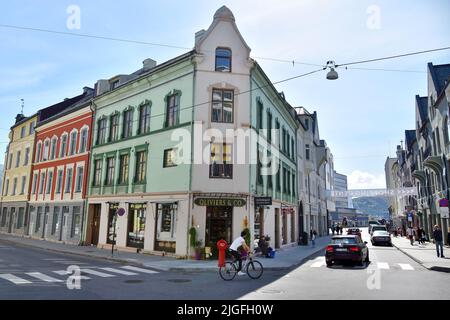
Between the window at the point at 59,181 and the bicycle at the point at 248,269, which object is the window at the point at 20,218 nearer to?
the window at the point at 59,181

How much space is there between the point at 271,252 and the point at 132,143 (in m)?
12.9

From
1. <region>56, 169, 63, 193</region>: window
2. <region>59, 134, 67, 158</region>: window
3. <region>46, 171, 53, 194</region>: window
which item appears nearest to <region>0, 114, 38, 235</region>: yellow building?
<region>46, 171, 53, 194</region>: window

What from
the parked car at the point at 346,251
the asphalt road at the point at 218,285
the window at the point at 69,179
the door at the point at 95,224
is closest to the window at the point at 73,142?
the window at the point at 69,179

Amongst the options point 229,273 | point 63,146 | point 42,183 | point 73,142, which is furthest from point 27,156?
point 229,273

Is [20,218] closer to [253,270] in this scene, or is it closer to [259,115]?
[259,115]

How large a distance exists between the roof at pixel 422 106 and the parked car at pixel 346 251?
26.7 m

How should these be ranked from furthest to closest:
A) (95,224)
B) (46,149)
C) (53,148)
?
(46,149) → (53,148) → (95,224)

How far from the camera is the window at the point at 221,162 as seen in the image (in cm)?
1973

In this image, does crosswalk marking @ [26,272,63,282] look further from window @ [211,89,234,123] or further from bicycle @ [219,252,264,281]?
window @ [211,89,234,123]

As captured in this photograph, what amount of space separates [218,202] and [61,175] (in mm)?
20070

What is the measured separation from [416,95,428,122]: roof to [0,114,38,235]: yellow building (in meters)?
44.8

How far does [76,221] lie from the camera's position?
92.2 feet

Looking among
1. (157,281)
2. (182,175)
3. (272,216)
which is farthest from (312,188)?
(157,281)

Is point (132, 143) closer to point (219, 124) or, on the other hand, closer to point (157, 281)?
point (219, 124)
